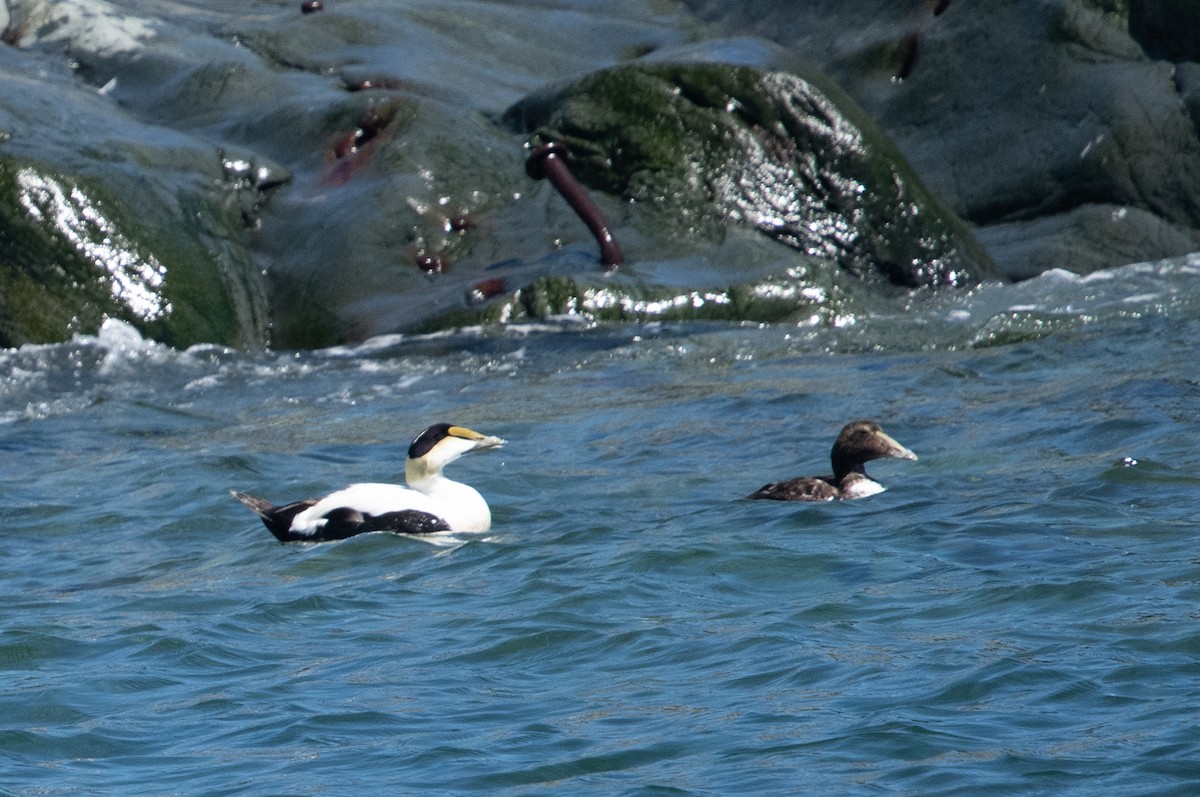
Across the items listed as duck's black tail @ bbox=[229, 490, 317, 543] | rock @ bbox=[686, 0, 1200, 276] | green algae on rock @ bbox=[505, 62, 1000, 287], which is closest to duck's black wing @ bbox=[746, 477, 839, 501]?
duck's black tail @ bbox=[229, 490, 317, 543]

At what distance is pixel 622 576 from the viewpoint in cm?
650

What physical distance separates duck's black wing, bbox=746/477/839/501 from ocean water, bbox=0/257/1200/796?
14 centimetres

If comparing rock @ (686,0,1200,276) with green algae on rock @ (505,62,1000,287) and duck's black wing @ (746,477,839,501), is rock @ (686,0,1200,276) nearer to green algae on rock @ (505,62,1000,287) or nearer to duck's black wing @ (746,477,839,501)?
green algae on rock @ (505,62,1000,287)

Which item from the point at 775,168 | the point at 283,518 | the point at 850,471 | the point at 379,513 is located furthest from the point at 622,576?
the point at 775,168

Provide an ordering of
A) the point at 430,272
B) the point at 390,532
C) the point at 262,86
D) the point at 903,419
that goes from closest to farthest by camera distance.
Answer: the point at 390,532
the point at 903,419
the point at 430,272
the point at 262,86

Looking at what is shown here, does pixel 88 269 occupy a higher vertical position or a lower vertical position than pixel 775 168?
lower

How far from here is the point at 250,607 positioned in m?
6.38

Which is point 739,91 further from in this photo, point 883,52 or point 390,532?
point 390,532

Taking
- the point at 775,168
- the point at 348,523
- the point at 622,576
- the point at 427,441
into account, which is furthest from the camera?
the point at 775,168

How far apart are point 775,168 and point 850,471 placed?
598 cm

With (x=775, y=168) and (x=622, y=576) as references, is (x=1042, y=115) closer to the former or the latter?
(x=775, y=168)

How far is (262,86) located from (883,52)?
6.12 m

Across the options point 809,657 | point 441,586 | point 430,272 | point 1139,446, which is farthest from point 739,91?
point 809,657

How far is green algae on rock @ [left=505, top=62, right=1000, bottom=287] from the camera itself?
13586 millimetres
